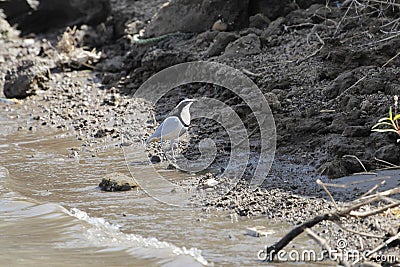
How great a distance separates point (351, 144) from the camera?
17.5 feet

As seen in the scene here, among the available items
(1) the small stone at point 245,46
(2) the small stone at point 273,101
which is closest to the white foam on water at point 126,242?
(2) the small stone at point 273,101

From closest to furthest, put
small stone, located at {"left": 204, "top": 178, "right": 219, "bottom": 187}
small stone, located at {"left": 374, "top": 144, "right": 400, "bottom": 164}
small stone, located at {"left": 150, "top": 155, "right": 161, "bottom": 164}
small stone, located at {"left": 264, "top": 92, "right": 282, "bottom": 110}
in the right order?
1. small stone, located at {"left": 374, "top": 144, "right": 400, "bottom": 164}
2. small stone, located at {"left": 204, "top": 178, "right": 219, "bottom": 187}
3. small stone, located at {"left": 150, "top": 155, "right": 161, "bottom": 164}
4. small stone, located at {"left": 264, "top": 92, "right": 282, "bottom": 110}

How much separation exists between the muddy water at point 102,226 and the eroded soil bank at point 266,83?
1.11 feet

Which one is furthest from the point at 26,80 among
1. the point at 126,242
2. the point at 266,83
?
the point at 126,242

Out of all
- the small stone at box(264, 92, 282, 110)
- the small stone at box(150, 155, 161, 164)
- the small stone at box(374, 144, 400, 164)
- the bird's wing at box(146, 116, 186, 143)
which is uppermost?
the small stone at box(264, 92, 282, 110)

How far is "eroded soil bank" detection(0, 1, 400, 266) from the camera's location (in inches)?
198

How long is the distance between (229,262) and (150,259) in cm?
47

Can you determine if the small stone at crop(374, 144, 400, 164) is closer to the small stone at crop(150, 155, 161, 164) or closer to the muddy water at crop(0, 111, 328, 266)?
the muddy water at crop(0, 111, 328, 266)

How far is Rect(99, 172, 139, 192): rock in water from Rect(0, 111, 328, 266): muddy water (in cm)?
6

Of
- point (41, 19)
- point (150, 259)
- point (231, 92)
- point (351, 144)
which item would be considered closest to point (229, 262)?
point (150, 259)

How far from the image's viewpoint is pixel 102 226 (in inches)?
181

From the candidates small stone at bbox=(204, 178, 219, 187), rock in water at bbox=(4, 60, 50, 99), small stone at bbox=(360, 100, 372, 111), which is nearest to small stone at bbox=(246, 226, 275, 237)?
small stone at bbox=(204, 178, 219, 187)

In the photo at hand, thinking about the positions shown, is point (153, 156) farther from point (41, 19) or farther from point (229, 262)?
point (41, 19)

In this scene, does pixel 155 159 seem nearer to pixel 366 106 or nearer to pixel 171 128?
pixel 171 128
